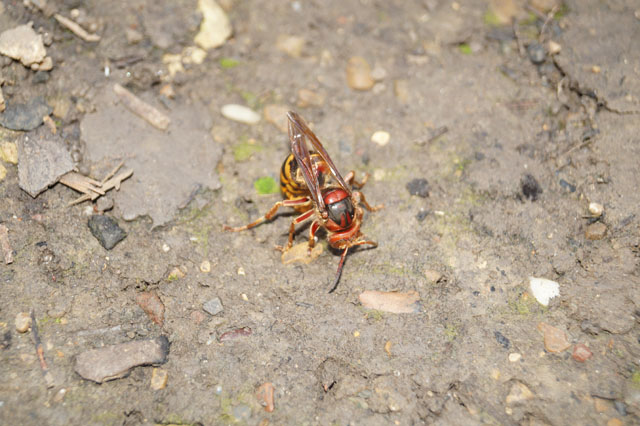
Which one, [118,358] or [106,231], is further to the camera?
[106,231]

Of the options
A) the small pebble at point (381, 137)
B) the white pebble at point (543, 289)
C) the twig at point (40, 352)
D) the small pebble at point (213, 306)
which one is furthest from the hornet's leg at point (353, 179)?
the twig at point (40, 352)

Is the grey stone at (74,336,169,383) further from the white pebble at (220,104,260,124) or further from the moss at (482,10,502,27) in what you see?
the moss at (482,10,502,27)

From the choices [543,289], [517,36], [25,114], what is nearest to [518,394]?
[543,289]

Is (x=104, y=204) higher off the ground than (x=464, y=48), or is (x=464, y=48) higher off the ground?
(x=464, y=48)

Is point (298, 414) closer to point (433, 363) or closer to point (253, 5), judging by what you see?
point (433, 363)

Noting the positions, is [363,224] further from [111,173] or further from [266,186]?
[111,173]

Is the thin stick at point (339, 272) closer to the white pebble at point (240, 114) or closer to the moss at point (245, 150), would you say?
the moss at point (245, 150)
